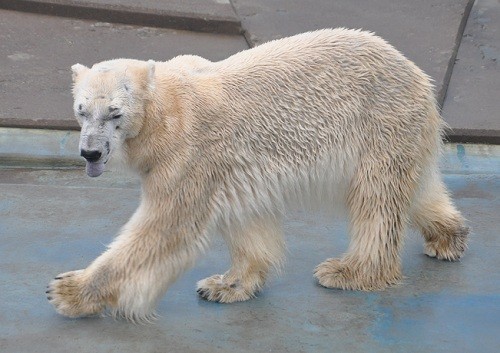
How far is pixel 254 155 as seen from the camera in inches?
167

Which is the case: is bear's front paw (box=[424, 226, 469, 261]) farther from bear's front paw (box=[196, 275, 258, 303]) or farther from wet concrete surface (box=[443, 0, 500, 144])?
wet concrete surface (box=[443, 0, 500, 144])

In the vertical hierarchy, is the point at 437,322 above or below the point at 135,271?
below

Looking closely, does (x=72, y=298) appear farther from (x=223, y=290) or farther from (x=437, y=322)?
(x=437, y=322)

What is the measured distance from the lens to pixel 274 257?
4.41 m

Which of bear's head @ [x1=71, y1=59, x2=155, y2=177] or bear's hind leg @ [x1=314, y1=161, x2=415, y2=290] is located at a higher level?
bear's head @ [x1=71, y1=59, x2=155, y2=177]

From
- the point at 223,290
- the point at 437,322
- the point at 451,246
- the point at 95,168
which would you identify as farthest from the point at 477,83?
the point at 95,168

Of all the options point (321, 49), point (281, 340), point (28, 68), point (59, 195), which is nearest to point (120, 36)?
point (28, 68)

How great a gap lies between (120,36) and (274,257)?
3.40 m

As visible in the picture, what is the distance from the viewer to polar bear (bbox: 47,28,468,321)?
159 inches

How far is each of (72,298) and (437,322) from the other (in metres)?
1.46

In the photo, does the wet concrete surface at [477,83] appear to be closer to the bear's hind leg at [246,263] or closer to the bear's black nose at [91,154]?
the bear's hind leg at [246,263]

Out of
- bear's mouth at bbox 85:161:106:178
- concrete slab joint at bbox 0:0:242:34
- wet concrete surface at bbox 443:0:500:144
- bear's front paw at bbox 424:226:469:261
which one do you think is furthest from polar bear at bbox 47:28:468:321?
concrete slab joint at bbox 0:0:242:34

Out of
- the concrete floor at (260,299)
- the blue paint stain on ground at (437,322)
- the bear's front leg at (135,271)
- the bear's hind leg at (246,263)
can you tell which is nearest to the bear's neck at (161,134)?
the bear's front leg at (135,271)

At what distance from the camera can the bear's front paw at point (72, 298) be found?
13.4 feet
